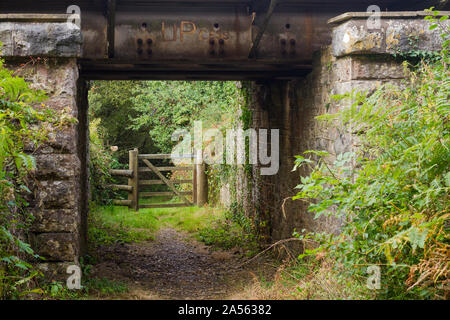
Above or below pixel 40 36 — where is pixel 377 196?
below

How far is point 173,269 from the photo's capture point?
7.95m

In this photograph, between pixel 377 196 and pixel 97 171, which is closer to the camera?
pixel 377 196

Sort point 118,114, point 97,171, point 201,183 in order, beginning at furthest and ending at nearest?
point 118,114 < point 201,183 < point 97,171

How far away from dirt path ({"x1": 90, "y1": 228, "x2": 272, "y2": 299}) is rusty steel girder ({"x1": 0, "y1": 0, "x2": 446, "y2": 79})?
2969 millimetres

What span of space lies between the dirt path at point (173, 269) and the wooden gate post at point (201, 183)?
13.3 feet

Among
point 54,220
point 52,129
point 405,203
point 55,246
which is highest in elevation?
point 52,129

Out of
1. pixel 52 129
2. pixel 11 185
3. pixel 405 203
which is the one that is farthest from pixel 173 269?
pixel 405 203

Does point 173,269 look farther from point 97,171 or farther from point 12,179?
point 97,171

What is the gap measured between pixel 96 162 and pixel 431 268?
32.5ft

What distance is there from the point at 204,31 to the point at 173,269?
3955 millimetres

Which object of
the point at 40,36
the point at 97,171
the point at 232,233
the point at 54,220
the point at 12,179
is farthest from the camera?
the point at 97,171

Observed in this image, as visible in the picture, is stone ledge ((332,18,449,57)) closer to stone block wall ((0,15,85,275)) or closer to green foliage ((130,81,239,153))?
stone block wall ((0,15,85,275))

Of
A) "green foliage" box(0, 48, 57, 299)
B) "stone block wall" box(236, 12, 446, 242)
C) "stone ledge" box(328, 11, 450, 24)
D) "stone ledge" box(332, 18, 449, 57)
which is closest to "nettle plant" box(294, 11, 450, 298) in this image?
"stone block wall" box(236, 12, 446, 242)
